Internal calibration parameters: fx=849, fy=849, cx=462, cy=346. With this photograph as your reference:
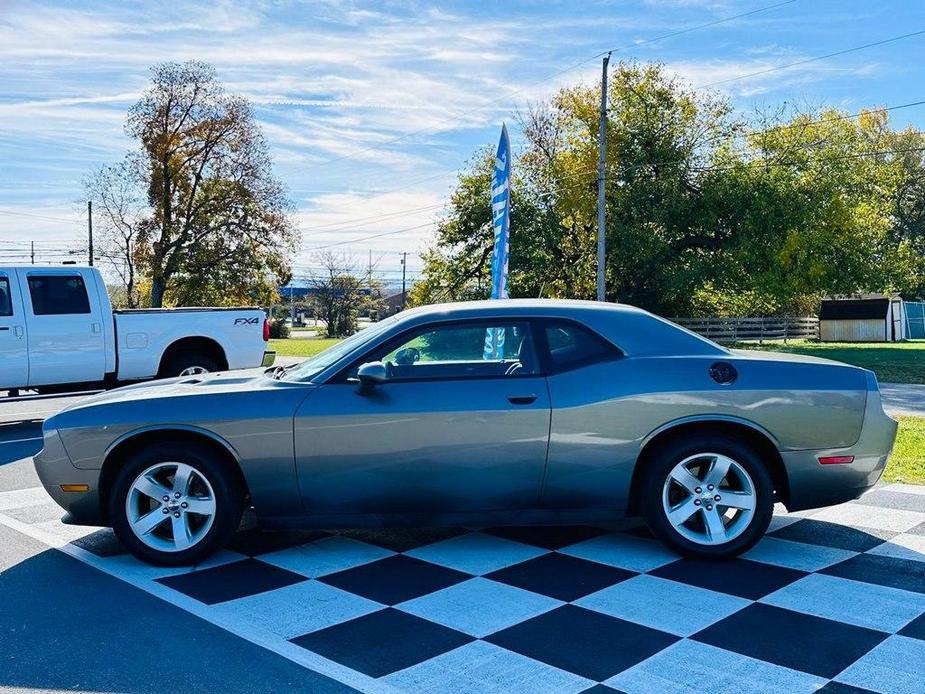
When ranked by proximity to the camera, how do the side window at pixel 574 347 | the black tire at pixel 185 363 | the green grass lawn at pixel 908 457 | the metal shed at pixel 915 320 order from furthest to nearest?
the metal shed at pixel 915 320 → the black tire at pixel 185 363 → the green grass lawn at pixel 908 457 → the side window at pixel 574 347

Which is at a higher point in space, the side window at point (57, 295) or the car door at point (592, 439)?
the side window at point (57, 295)

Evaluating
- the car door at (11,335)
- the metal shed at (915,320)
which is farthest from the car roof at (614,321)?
the metal shed at (915,320)

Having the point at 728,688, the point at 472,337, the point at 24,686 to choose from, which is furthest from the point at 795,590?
the point at 24,686

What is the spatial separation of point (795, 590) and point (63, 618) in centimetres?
371

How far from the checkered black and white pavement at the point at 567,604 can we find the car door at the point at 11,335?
5738mm

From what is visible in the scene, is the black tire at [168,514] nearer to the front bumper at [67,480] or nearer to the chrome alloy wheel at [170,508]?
the chrome alloy wheel at [170,508]

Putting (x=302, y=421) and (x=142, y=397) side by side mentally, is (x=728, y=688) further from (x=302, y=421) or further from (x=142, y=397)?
(x=142, y=397)

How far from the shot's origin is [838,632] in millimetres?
3906

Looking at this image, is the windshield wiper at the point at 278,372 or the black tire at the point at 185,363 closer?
the windshield wiper at the point at 278,372

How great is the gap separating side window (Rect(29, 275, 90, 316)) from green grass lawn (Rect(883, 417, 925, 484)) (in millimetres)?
9792

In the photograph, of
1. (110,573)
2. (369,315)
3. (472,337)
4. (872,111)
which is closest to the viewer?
(110,573)

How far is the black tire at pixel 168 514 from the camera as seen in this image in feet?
16.2

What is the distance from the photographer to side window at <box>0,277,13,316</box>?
35.7ft

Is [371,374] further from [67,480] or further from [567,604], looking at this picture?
[67,480]
